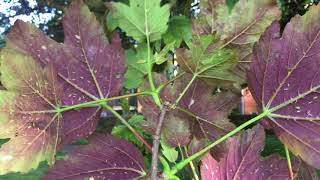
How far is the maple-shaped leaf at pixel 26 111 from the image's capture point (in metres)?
0.38

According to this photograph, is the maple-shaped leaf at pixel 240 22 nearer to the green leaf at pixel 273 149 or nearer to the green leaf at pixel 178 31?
the green leaf at pixel 273 149

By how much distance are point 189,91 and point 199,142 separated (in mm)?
91

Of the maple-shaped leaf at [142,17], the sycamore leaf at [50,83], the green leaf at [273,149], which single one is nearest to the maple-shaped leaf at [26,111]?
the sycamore leaf at [50,83]

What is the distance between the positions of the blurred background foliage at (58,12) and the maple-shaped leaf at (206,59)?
0.51 ft

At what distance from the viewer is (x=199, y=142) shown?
0.42 metres

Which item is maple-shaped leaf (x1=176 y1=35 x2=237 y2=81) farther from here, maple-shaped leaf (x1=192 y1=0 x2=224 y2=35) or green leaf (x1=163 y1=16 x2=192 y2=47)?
green leaf (x1=163 y1=16 x2=192 y2=47)

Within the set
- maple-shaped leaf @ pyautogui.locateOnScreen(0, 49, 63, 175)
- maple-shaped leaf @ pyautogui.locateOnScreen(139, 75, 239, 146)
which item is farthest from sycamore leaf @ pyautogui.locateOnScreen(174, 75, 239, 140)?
maple-shaped leaf @ pyautogui.locateOnScreen(0, 49, 63, 175)

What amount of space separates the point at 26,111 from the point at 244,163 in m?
0.23

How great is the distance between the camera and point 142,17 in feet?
1.49

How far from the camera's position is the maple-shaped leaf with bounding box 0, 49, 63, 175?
0.38m

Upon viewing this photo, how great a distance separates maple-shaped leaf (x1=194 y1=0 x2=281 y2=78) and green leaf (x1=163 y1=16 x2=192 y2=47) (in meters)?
0.26

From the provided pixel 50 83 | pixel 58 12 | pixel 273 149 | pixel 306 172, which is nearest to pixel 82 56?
pixel 50 83

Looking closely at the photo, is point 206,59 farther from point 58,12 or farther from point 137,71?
point 58,12

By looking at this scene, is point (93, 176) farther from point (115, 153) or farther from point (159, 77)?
point (159, 77)
